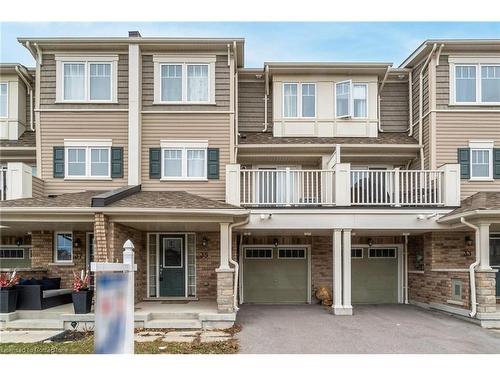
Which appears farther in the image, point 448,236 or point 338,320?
point 448,236

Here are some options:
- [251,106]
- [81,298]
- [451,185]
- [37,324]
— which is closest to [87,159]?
[81,298]

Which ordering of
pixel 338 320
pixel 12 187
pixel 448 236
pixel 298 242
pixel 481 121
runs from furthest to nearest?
pixel 298 242, pixel 481 121, pixel 448 236, pixel 12 187, pixel 338 320

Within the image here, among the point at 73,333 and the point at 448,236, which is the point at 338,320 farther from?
the point at 73,333

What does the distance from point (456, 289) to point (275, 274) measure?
5.31 metres

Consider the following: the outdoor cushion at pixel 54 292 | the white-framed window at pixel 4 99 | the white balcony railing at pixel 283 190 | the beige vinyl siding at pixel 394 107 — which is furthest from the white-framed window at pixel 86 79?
the beige vinyl siding at pixel 394 107

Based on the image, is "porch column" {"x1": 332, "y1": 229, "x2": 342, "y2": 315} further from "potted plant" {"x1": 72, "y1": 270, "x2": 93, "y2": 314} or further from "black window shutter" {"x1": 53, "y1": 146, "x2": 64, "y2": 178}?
"black window shutter" {"x1": 53, "y1": 146, "x2": 64, "y2": 178}

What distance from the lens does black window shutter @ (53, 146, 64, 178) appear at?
1377 centimetres

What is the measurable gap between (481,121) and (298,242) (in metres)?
6.47

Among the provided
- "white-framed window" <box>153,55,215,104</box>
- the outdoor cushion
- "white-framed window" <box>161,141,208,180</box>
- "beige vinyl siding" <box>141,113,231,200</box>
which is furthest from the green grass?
"white-framed window" <box>153,55,215,104</box>

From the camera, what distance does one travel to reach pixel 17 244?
15.0m

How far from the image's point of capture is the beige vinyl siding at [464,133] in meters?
13.9

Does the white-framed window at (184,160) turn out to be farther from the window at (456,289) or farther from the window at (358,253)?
the window at (456,289)

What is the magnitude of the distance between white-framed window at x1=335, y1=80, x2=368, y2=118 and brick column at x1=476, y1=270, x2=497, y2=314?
623 cm

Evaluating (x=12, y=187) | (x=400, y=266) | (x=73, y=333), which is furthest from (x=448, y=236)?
(x=12, y=187)
